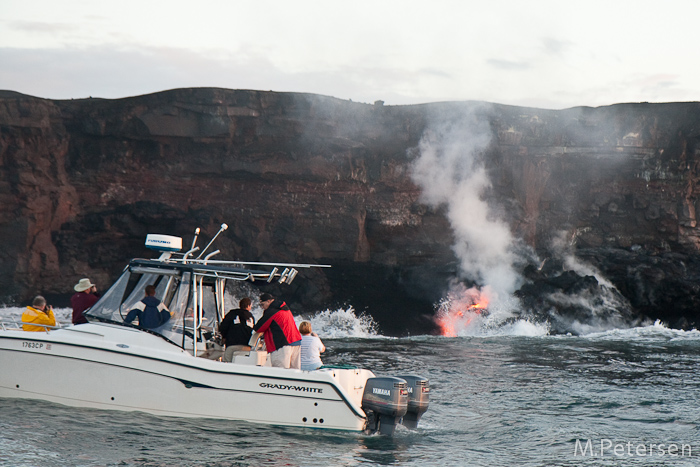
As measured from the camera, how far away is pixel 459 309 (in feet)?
90.3

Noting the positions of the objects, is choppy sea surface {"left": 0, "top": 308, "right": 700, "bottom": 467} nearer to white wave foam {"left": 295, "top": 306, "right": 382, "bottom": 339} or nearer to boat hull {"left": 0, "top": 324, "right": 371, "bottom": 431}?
boat hull {"left": 0, "top": 324, "right": 371, "bottom": 431}

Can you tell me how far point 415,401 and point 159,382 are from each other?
3.64 m

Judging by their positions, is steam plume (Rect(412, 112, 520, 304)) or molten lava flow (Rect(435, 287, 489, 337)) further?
steam plume (Rect(412, 112, 520, 304))

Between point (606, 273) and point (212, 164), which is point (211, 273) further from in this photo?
point (606, 273)

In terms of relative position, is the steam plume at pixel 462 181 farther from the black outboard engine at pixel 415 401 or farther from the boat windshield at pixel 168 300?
the boat windshield at pixel 168 300

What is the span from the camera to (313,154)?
30422 millimetres

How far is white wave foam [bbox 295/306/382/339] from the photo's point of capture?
83.8ft

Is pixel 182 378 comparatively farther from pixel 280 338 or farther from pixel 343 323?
pixel 343 323

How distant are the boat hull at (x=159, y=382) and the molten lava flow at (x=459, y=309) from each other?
16.7 metres

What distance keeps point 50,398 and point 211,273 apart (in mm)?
2956

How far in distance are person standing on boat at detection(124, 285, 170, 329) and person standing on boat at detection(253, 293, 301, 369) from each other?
4.64ft

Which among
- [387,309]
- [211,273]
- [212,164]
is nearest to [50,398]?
[211,273]

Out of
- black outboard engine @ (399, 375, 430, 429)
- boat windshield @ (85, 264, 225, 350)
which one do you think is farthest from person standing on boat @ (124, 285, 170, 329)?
black outboard engine @ (399, 375, 430, 429)
